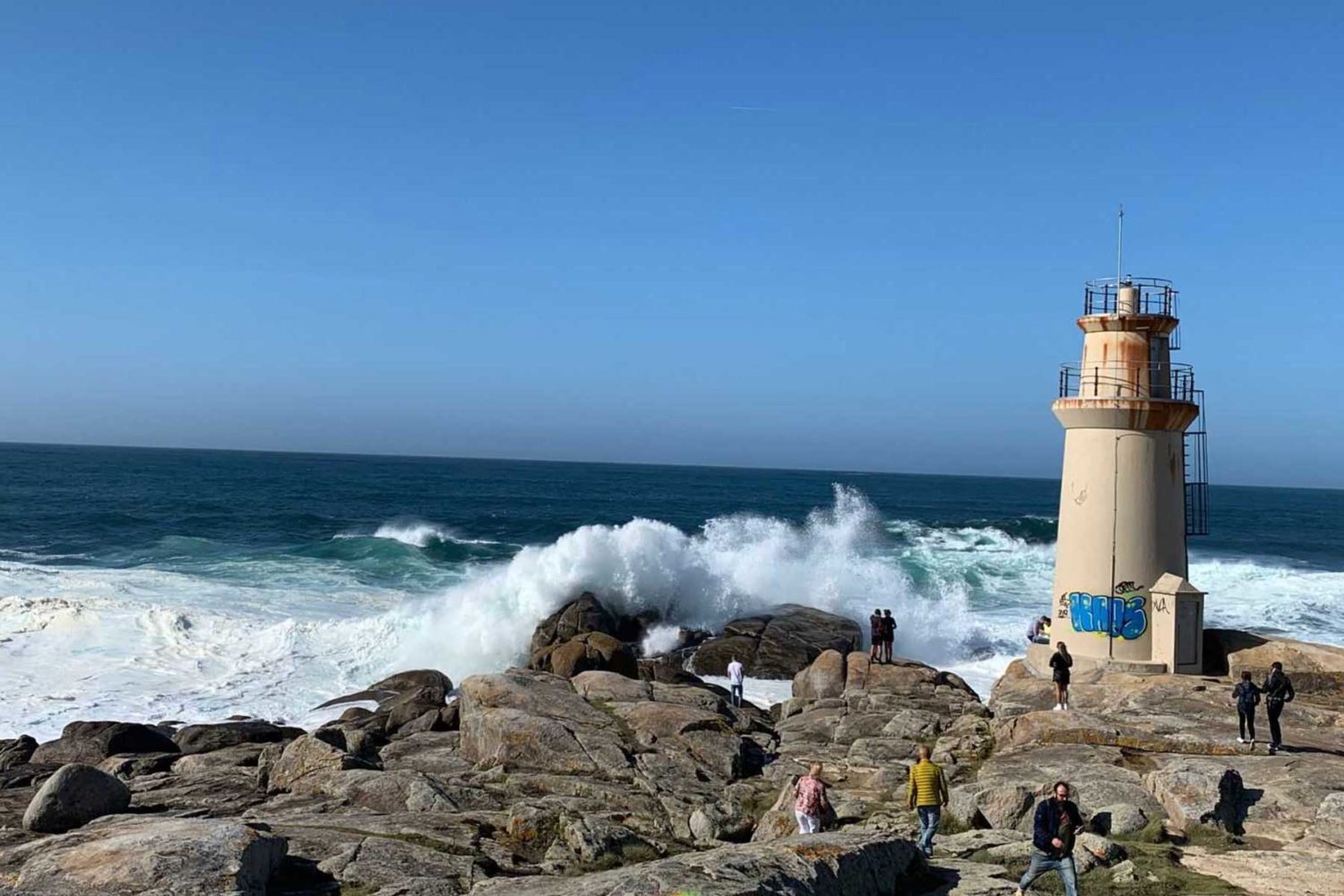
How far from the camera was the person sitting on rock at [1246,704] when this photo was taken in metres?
13.2

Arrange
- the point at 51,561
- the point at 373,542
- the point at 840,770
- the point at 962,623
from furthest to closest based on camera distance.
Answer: the point at 373,542, the point at 51,561, the point at 962,623, the point at 840,770

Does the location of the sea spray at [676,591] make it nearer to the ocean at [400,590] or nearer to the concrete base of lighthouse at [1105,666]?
the ocean at [400,590]

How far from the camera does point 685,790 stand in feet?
42.7

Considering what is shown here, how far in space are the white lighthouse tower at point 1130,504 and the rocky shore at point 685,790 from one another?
27.3 inches

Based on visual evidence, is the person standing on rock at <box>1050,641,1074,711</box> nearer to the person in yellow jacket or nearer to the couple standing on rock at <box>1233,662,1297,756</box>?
the couple standing on rock at <box>1233,662,1297,756</box>

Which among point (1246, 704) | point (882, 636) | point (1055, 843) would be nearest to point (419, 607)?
point (882, 636)

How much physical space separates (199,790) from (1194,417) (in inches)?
582

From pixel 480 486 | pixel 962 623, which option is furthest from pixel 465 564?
pixel 480 486

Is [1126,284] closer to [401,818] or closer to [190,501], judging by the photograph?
[401,818]

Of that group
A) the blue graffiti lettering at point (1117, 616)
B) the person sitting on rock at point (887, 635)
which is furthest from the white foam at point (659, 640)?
the blue graffiti lettering at point (1117, 616)

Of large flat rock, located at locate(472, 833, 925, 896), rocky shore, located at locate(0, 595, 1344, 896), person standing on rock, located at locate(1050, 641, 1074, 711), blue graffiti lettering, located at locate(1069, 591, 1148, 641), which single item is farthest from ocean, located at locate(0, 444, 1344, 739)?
large flat rock, located at locate(472, 833, 925, 896)

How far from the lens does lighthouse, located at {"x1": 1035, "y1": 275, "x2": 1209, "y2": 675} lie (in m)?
16.4

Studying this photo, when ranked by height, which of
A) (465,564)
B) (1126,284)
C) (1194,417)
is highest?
(1126,284)

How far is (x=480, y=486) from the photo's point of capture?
100 metres
